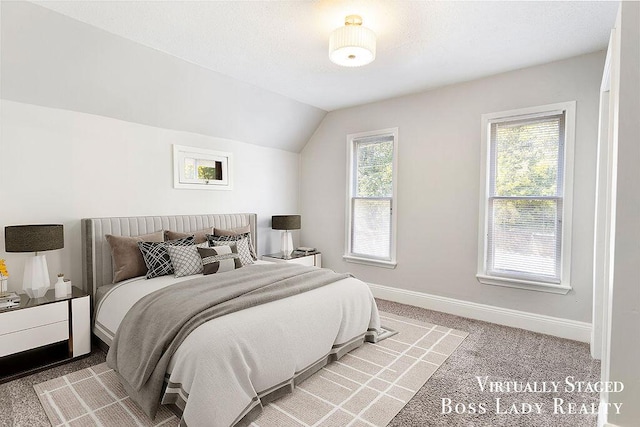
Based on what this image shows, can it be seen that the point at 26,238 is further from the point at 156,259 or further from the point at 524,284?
the point at 524,284

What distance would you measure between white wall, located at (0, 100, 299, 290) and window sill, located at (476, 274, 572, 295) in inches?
130

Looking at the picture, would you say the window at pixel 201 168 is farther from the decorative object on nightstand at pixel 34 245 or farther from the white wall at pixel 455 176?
the white wall at pixel 455 176

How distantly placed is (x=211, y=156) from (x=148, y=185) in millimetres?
872

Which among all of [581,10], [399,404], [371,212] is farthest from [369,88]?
[399,404]

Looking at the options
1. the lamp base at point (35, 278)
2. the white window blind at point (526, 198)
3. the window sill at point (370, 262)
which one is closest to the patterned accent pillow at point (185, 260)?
the lamp base at point (35, 278)

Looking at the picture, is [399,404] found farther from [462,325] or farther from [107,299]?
[107,299]

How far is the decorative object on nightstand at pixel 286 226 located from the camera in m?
4.65

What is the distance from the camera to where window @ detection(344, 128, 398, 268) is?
4379 millimetres

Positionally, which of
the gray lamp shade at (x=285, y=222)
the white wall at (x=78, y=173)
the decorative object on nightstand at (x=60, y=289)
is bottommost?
the decorative object on nightstand at (x=60, y=289)

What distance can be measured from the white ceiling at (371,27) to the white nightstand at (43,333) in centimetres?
217

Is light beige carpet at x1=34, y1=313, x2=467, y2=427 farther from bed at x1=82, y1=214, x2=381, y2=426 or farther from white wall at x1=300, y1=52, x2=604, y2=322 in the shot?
white wall at x1=300, y1=52, x2=604, y2=322

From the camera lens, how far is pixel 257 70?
11.2ft

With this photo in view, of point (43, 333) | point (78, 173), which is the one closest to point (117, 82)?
point (78, 173)

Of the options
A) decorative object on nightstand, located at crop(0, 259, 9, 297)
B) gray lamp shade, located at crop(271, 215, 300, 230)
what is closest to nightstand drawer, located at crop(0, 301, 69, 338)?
decorative object on nightstand, located at crop(0, 259, 9, 297)
